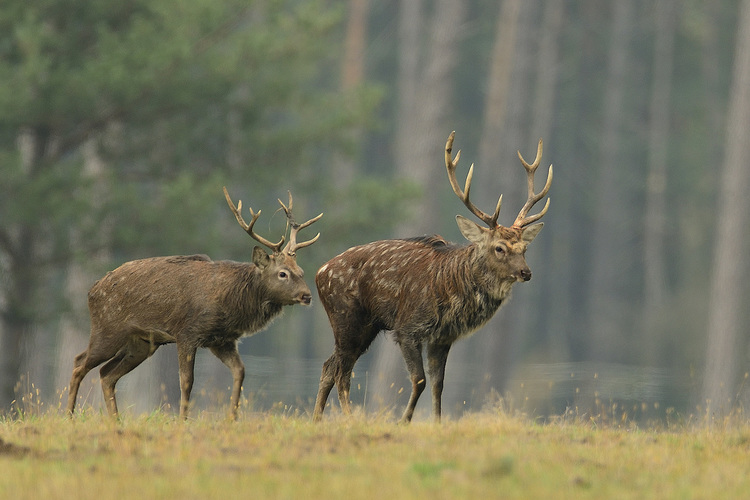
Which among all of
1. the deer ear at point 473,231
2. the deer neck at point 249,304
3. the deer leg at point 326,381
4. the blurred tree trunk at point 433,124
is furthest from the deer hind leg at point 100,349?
the blurred tree trunk at point 433,124

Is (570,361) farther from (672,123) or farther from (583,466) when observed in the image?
(583,466)

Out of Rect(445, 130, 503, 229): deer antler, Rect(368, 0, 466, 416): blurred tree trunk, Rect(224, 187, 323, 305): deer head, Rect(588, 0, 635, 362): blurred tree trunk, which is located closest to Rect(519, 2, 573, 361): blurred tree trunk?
Rect(588, 0, 635, 362): blurred tree trunk

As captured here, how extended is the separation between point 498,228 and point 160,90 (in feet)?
27.3

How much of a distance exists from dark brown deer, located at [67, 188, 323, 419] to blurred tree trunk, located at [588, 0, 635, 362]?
2879 cm

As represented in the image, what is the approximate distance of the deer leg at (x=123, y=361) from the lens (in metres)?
10.2

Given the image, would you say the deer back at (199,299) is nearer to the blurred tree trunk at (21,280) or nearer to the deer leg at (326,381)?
the deer leg at (326,381)

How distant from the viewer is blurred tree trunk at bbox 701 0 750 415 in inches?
899

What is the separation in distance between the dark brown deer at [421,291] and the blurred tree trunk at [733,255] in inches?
545

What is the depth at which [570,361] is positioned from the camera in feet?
132

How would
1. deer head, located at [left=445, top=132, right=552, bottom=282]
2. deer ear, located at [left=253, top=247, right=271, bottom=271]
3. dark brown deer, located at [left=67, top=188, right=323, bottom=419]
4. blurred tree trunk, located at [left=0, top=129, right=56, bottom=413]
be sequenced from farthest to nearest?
blurred tree trunk, located at [left=0, top=129, right=56, bottom=413]
deer ear, located at [left=253, top=247, right=271, bottom=271]
dark brown deer, located at [left=67, top=188, right=323, bottom=419]
deer head, located at [left=445, top=132, right=552, bottom=282]

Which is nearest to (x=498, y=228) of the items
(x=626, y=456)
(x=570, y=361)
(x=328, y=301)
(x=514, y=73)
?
(x=328, y=301)

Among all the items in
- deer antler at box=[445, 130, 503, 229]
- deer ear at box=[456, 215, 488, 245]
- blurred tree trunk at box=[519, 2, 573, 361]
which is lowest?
blurred tree trunk at box=[519, 2, 573, 361]

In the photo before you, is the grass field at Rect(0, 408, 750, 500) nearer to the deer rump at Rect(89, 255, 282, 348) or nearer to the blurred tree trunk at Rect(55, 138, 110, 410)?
the deer rump at Rect(89, 255, 282, 348)

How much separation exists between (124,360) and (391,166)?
1248 inches
